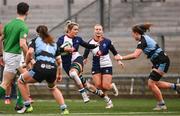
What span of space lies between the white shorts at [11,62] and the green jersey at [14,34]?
0.09 metres

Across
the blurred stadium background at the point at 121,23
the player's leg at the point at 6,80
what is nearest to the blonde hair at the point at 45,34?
the player's leg at the point at 6,80

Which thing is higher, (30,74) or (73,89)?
(30,74)

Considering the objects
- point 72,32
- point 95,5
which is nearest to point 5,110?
point 72,32

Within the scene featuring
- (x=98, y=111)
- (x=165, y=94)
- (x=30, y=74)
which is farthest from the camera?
(x=165, y=94)

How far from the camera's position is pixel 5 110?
18.2 meters

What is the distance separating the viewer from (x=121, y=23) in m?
30.2

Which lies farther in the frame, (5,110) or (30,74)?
(5,110)

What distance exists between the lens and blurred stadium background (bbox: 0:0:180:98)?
2620cm

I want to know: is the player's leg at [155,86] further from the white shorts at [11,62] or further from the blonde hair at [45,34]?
the blonde hair at [45,34]

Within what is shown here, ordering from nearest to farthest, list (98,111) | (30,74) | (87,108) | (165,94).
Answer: (30,74) → (98,111) → (87,108) → (165,94)

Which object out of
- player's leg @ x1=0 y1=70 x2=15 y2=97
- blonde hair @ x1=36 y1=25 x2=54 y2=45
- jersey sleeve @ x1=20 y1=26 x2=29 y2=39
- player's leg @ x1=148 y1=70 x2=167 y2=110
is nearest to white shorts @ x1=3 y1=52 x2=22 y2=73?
player's leg @ x1=0 y1=70 x2=15 y2=97

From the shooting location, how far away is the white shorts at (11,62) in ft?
56.6

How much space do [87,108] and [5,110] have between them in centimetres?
196

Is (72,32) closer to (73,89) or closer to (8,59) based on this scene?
(8,59)
